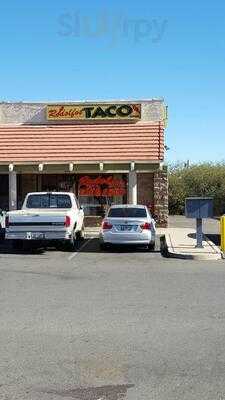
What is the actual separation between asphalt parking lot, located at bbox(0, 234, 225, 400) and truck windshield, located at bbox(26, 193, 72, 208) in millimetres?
6215

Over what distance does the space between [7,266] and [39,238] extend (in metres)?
3.01

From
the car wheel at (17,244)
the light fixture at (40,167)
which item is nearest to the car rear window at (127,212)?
the car wheel at (17,244)

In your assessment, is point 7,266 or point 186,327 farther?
point 7,266

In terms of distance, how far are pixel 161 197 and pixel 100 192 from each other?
273cm

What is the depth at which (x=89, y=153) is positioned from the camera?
2733cm

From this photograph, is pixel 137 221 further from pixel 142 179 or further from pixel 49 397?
pixel 49 397

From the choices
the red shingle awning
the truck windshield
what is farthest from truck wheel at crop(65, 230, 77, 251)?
the red shingle awning

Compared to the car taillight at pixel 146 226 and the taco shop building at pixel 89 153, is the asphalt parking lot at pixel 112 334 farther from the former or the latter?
the taco shop building at pixel 89 153

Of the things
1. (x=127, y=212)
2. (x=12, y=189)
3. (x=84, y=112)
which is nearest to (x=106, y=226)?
(x=127, y=212)

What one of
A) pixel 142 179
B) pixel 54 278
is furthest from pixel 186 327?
pixel 142 179

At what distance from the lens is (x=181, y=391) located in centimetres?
558

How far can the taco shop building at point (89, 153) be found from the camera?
88.9ft

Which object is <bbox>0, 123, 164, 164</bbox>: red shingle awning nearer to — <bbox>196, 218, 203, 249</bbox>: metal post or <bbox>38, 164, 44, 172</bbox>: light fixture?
<bbox>38, 164, 44, 172</bbox>: light fixture

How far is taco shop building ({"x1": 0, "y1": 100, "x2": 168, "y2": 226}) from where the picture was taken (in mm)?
27094
